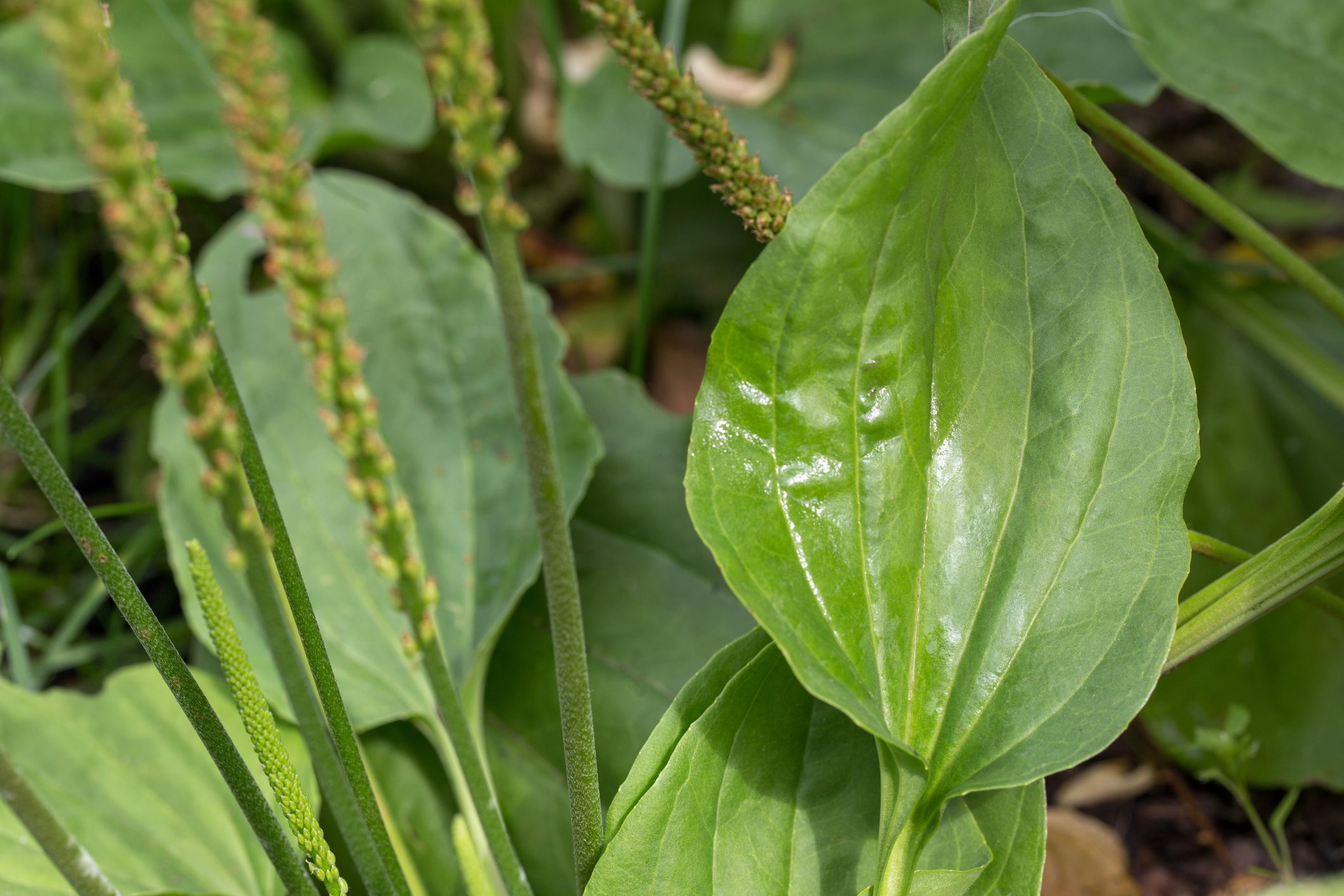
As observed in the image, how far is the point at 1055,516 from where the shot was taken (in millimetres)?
710

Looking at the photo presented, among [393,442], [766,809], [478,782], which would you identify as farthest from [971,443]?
[393,442]

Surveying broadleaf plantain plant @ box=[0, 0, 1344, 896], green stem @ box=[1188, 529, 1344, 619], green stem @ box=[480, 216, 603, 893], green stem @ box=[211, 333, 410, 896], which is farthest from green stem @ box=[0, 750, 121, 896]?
green stem @ box=[1188, 529, 1344, 619]

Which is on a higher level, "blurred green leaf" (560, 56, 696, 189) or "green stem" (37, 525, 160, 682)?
"blurred green leaf" (560, 56, 696, 189)

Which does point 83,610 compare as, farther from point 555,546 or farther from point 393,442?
point 555,546

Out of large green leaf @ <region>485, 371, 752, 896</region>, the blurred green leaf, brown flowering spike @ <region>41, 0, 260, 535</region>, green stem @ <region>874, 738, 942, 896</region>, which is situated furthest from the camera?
the blurred green leaf

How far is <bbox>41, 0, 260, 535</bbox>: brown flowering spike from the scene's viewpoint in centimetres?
32

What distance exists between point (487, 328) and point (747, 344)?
568 millimetres

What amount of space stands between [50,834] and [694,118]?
0.51m

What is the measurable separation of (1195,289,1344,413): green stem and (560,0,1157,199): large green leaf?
431mm

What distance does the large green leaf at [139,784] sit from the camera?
2.95ft

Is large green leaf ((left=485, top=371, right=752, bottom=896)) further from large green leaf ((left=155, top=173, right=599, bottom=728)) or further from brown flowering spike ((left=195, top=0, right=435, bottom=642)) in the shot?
brown flowering spike ((left=195, top=0, right=435, bottom=642))

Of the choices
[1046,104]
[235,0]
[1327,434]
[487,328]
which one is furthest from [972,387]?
[1327,434]

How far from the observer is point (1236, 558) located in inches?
30.4

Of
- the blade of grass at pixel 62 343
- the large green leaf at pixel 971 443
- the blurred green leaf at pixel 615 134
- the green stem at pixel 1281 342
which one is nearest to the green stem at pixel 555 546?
the large green leaf at pixel 971 443
